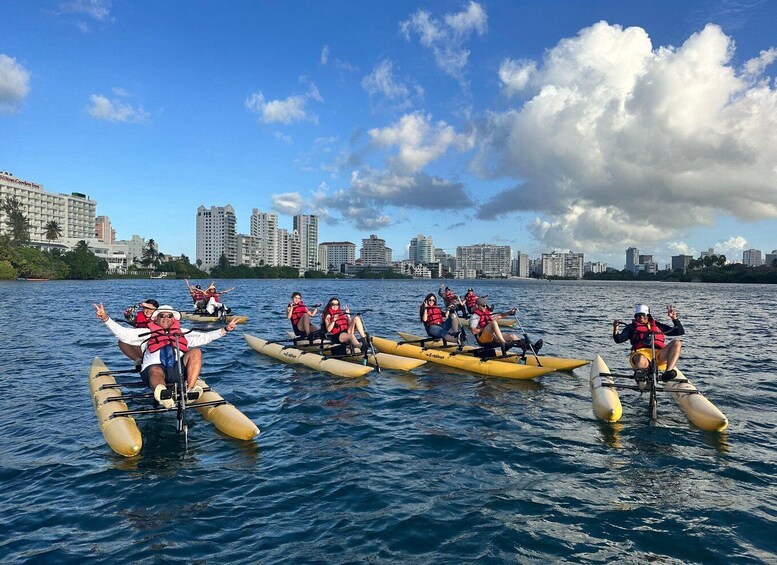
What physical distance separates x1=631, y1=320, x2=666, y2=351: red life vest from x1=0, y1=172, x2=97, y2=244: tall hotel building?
148 m

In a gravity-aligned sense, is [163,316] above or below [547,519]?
above

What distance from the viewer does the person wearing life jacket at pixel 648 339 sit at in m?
10.8

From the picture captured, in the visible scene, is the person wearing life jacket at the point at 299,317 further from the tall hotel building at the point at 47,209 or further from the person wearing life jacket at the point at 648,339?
the tall hotel building at the point at 47,209

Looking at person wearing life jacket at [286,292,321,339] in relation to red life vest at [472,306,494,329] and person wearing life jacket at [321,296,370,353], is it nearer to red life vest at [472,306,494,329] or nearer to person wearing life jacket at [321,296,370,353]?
person wearing life jacket at [321,296,370,353]

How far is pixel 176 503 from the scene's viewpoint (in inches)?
260

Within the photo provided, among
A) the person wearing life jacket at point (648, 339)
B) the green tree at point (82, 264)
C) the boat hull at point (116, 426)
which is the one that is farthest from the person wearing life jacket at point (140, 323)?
the green tree at point (82, 264)

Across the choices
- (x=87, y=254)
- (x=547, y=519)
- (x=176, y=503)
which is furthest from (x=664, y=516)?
(x=87, y=254)

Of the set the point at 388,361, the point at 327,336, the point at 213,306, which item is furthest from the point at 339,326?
the point at 213,306

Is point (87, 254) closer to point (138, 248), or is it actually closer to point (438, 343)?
point (138, 248)

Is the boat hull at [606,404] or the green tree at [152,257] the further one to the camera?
the green tree at [152,257]

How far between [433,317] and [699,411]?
973cm

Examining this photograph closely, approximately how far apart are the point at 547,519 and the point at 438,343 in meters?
11.8

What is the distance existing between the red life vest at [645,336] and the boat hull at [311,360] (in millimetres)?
7122

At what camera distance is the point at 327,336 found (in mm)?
15961
